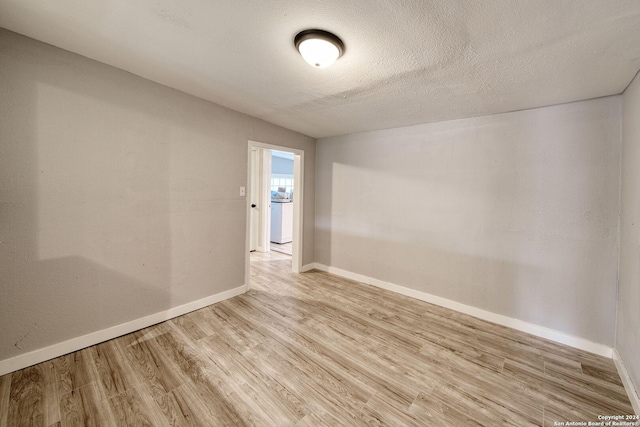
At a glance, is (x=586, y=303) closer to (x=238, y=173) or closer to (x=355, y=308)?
(x=355, y=308)

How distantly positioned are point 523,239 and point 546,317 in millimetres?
764

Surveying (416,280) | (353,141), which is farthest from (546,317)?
(353,141)

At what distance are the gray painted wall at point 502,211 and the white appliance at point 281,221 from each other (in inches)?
97.5

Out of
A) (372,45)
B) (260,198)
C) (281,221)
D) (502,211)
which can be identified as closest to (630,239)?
(502,211)

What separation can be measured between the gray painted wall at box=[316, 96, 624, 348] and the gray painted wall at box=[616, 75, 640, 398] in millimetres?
130

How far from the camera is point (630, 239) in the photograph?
5.92ft

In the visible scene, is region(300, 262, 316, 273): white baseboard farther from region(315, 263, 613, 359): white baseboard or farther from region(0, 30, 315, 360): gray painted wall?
region(0, 30, 315, 360): gray painted wall

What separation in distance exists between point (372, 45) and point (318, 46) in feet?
1.19

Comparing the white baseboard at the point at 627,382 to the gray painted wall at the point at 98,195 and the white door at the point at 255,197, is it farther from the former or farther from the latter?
the white door at the point at 255,197

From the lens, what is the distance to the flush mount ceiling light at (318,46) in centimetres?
147

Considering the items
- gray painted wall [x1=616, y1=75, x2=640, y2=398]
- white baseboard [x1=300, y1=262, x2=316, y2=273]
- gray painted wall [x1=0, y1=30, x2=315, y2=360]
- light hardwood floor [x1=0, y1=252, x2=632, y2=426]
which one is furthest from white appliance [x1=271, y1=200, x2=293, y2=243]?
gray painted wall [x1=616, y1=75, x2=640, y2=398]

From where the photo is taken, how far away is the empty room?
58.1 inches

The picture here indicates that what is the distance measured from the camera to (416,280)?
10.6 feet

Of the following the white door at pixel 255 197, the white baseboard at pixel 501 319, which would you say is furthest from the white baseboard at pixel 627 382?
the white door at pixel 255 197
